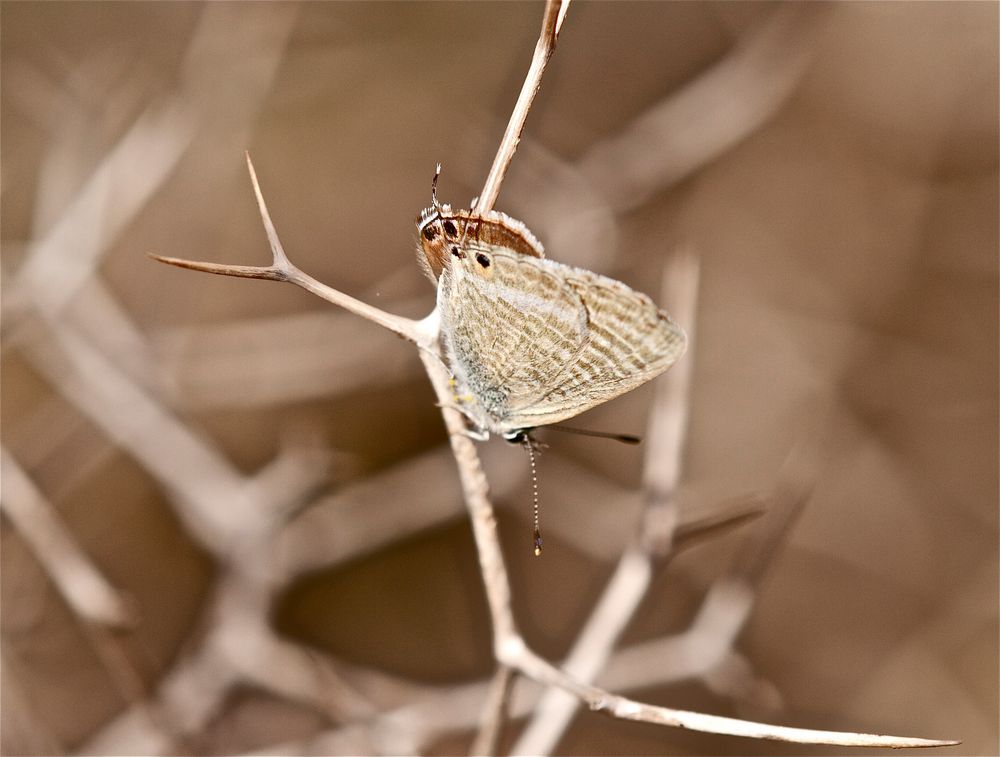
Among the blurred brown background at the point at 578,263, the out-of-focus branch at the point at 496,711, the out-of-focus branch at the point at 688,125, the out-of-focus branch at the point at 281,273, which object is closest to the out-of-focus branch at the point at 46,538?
the blurred brown background at the point at 578,263

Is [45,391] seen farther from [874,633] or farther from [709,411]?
[874,633]

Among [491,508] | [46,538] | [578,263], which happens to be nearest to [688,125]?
[578,263]

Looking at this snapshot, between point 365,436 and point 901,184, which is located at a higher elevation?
point 901,184

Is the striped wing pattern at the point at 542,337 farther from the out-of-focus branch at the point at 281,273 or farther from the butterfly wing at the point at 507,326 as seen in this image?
the out-of-focus branch at the point at 281,273

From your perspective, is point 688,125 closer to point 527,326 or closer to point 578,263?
point 578,263

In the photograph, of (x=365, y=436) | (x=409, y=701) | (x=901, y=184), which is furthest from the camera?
(x=901, y=184)

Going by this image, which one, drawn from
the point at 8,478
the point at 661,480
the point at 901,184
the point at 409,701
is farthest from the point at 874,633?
the point at 8,478
